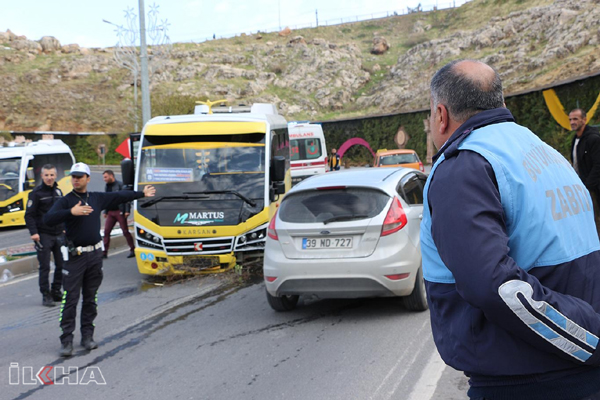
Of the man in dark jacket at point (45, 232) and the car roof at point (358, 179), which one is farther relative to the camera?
the man in dark jacket at point (45, 232)

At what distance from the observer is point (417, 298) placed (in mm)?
6906

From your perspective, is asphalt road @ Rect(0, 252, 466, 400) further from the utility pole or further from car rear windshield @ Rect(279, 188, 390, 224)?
the utility pole

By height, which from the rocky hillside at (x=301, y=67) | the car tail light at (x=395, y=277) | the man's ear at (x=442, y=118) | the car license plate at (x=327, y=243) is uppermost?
the rocky hillside at (x=301, y=67)

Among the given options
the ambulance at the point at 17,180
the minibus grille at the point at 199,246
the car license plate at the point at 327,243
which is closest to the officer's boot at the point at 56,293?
the minibus grille at the point at 199,246

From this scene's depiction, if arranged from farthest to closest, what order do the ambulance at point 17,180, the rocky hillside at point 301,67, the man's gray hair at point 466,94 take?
the rocky hillside at point 301,67 → the ambulance at point 17,180 → the man's gray hair at point 466,94

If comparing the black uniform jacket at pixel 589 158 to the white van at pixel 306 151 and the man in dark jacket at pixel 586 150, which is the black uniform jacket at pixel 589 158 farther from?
the white van at pixel 306 151

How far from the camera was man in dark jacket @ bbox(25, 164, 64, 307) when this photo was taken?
8609mm

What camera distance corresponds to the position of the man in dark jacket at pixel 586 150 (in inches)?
329

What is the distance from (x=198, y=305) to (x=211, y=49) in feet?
283

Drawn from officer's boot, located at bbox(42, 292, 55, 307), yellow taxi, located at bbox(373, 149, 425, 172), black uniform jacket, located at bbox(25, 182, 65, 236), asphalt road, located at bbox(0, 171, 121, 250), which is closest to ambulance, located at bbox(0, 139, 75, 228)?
asphalt road, located at bbox(0, 171, 121, 250)

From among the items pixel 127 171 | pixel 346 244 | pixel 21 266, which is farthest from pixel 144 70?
pixel 346 244

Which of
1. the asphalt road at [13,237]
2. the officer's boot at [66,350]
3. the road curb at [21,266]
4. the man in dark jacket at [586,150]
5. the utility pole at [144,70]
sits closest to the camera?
the officer's boot at [66,350]

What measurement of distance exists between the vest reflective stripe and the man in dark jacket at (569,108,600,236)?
277 inches

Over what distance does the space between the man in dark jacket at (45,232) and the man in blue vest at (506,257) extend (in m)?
7.51
